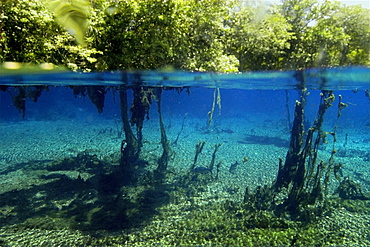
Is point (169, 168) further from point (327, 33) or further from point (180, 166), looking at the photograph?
point (327, 33)

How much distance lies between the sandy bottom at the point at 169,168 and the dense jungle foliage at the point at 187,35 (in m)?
5.82

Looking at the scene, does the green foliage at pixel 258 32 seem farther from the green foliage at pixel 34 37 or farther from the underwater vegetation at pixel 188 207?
the green foliage at pixel 34 37

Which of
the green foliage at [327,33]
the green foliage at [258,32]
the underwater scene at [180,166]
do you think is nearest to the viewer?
the underwater scene at [180,166]

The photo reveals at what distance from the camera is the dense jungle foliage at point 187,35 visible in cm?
798

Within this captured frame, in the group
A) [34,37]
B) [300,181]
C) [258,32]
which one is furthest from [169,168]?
[34,37]

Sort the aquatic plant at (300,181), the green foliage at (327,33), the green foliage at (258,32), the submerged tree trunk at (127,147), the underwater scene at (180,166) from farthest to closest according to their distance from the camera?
1. the submerged tree trunk at (127,147)
2. the green foliage at (258,32)
3. the green foliage at (327,33)
4. the aquatic plant at (300,181)
5. the underwater scene at (180,166)

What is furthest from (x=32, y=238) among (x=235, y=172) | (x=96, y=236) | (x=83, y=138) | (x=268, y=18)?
(x=83, y=138)

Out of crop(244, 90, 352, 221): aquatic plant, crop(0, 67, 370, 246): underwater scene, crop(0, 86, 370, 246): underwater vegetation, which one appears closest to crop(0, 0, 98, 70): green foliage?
crop(0, 67, 370, 246): underwater scene

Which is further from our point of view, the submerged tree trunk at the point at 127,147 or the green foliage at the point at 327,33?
the submerged tree trunk at the point at 127,147

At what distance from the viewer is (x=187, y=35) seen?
31.2ft

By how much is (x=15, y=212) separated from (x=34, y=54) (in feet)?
19.7

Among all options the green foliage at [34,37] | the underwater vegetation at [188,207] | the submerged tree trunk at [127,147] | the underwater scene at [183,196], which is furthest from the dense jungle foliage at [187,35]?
the submerged tree trunk at [127,147]

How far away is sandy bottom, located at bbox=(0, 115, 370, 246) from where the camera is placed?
26.0ft

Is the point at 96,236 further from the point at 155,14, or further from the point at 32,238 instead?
the point at 155,14
